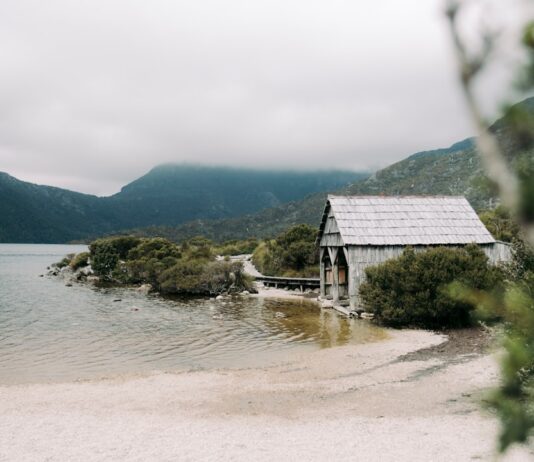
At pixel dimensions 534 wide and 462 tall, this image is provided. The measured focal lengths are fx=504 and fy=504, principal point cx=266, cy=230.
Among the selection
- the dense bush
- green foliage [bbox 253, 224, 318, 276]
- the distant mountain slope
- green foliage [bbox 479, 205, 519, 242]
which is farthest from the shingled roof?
green foliage [bbox 253, 224, 318, 276]

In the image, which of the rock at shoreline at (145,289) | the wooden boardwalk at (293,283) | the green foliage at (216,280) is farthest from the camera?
the rock at shoreline at (145,289)

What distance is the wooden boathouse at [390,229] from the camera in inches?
1078

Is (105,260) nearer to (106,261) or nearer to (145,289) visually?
(106,261)

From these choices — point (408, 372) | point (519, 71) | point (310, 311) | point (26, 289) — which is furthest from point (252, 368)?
point (26, 289)

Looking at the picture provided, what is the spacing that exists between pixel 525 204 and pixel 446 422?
31.9 feet

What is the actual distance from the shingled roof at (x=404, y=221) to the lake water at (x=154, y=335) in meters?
4.97

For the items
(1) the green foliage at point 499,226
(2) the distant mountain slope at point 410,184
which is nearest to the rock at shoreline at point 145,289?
(2) the distant mountain slope at point 410,184

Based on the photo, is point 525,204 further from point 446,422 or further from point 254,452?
point 446,422

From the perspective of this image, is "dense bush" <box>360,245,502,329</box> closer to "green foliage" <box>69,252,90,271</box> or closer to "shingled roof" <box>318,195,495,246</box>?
"shingled roof" <box>318,195,495,246</box>

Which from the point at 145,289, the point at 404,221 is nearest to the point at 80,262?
the point at 145,289

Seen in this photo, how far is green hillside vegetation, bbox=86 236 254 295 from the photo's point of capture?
41062 mm

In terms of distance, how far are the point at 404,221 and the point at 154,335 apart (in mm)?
15136

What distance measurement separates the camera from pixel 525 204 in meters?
2.06

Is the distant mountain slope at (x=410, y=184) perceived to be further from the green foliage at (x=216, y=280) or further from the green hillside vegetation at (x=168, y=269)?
the green hillside vegetation at (x=168, y=269)
